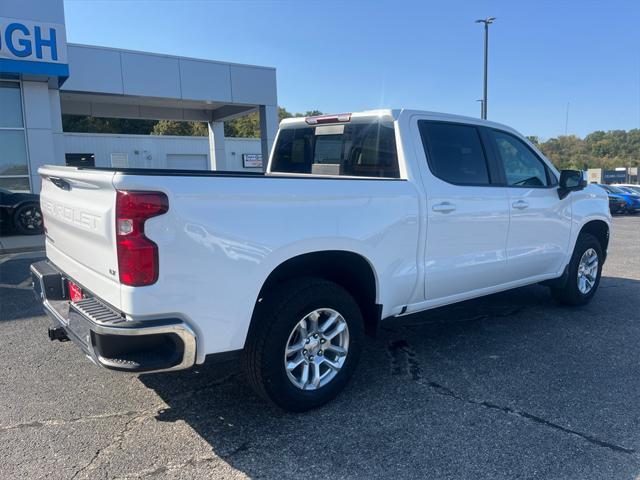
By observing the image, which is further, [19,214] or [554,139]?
[554,139]

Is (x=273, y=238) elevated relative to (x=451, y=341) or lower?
elevated

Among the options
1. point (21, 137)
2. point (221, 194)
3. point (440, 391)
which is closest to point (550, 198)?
point (440, 391)

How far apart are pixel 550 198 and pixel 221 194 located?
12.0 feet

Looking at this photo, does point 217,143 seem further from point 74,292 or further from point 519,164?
point 74,292

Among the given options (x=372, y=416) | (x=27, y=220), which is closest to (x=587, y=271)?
(x=372, y=416)

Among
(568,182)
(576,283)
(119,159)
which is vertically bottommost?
(576,283)

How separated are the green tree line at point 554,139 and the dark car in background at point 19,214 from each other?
30.4 m

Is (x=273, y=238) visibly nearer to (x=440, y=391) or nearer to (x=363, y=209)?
(x=363, y=209)

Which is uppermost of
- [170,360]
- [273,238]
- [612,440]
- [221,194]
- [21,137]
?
[21,137]

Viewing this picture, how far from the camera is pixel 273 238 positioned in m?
2.95

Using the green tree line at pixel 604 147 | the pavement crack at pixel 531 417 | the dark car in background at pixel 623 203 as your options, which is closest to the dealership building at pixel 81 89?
the pavement crack at pixel 531 417

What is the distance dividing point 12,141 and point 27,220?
3.14 meters

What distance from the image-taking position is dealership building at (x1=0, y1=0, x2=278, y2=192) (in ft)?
41.7

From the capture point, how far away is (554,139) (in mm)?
90938
